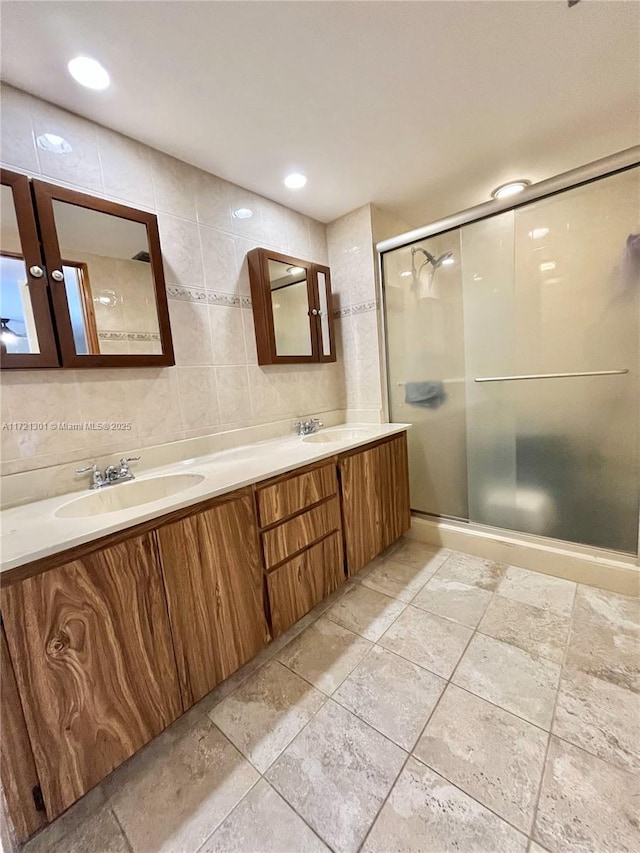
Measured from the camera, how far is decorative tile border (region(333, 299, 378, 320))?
7.18 feet

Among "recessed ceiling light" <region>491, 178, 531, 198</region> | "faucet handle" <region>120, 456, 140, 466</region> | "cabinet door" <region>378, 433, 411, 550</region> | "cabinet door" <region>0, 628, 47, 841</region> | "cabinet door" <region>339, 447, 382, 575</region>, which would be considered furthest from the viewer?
"recessed ceiling light" <region>491, 178, 531, 198</region>

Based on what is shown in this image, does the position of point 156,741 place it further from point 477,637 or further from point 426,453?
point 426,453

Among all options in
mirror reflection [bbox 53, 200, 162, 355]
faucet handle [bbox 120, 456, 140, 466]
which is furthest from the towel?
faucet handle [bbox 120, 456, 140, 466]

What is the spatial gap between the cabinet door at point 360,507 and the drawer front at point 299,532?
95 mm

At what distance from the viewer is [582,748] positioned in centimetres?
97

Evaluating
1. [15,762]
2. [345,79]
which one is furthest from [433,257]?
[15,762]

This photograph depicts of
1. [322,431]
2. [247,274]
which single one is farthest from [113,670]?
[247,274]

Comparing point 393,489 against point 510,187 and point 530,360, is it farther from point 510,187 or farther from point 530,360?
point 510,187

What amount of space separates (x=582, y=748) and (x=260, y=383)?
189cm

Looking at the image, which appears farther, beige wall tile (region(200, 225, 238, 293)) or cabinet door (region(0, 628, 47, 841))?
beige wall tile (region(200, 225, 238, 293))

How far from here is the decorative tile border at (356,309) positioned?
2.19 m

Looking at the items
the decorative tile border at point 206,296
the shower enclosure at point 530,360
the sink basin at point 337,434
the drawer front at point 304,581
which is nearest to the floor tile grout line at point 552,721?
the shower enclosure at point 530,360

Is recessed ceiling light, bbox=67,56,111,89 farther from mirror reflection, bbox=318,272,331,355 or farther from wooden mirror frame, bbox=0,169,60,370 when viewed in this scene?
mirror reflection, bbox=318,272,331,355

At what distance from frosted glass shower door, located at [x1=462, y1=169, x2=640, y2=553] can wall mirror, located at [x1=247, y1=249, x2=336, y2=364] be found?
0.88 m
